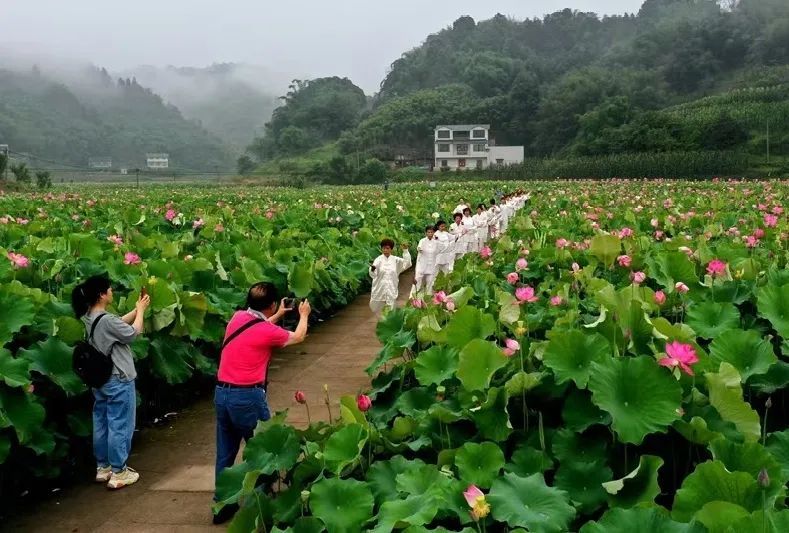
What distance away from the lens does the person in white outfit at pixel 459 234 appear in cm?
985

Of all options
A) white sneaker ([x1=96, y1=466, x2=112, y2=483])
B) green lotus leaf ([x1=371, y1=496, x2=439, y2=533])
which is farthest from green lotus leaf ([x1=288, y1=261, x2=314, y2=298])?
green lotus leaf ([x1=371, y1=496, x2=439, y2=533])

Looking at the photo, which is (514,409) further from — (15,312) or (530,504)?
(15,312)

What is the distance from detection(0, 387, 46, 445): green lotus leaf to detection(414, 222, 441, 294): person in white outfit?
510 cm

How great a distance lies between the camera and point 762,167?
43125mm

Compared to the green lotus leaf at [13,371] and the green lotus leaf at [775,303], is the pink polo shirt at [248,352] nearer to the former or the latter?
the green lotus leaf at [13,371]

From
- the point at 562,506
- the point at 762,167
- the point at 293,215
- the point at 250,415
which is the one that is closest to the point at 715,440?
the point at 562,506

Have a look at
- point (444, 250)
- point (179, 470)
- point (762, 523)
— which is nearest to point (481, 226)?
point (444, 250)

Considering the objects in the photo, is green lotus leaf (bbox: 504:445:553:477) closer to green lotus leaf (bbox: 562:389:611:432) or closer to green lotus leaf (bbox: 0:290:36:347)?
green lotus leaf (bbox: 562:389:611:432)

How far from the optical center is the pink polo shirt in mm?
3680

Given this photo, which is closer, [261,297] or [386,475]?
[386,475]

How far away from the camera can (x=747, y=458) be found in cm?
226

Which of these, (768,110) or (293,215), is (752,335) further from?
(768,110)

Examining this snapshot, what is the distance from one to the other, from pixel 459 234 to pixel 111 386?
6.39 m

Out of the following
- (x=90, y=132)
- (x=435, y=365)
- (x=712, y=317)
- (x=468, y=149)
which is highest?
(x=90, y=132)
